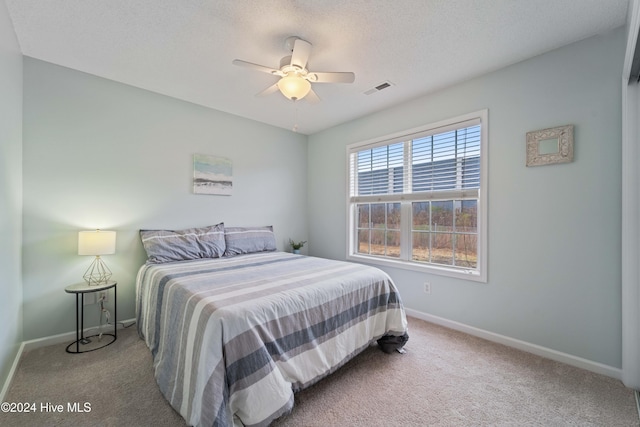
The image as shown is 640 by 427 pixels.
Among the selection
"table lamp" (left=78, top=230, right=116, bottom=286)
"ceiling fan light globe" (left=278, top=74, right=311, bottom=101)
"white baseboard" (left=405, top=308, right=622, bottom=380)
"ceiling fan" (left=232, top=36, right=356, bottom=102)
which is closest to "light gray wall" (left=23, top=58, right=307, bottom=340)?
"table lamp" (left=78, top=230, right=116, bottom=286)

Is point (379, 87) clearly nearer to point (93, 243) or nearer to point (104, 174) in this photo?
point (104, 174)

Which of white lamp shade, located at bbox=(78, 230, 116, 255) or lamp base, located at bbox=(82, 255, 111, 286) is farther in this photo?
lamp base, located at bbox=(82, 255, 111, 286)

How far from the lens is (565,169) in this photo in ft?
7.10

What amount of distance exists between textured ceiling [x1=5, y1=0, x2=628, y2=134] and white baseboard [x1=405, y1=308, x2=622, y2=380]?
251 cm

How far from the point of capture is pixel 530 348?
2.30 meters

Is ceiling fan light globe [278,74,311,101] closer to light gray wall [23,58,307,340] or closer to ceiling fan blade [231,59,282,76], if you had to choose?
ceiling fan blade [231,59,282,76]

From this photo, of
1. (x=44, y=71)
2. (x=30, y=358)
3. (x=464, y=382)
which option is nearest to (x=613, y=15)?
(x=464, y=382)

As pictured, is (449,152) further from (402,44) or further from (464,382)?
(464,382)

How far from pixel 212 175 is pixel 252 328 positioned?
8.36 feet

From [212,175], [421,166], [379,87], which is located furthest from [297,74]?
[212,175]

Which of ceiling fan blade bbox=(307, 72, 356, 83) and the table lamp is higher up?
ceiling fan blade bbox=(307, 72, 356, 83)

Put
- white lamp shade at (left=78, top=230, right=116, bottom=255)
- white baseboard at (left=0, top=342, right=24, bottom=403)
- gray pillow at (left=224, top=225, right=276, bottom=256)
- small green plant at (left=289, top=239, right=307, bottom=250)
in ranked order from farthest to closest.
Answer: small green plant at (left=289, top=239, right=307, bottom=250)
gray pillow at (left=224, top=225, right=276, bottom=256)
white lamp shade at (left=78, top=230, right=116, bottom=255)
white baseboard at (left=0, top=342, right=24, bottom=403)

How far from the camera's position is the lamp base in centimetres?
262

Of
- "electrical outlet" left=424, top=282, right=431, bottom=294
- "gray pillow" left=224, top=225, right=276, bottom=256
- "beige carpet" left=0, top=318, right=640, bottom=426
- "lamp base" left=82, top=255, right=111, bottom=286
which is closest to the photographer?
"beige carpet" left=0, top=318, right=640, bottom=426
